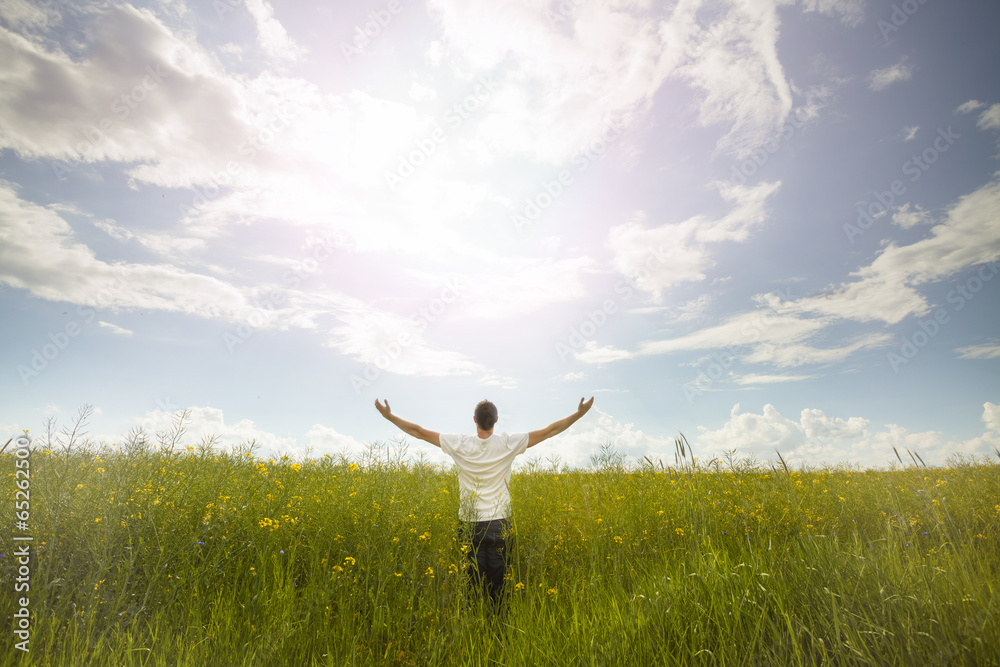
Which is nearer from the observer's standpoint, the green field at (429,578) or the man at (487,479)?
the green field at (429,578)

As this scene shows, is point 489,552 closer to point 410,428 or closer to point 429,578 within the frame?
point 429,578

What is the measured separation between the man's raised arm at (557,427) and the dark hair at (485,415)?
506 millimetres

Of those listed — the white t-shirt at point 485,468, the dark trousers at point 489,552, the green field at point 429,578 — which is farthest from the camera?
the white t-shirt at point 485,468

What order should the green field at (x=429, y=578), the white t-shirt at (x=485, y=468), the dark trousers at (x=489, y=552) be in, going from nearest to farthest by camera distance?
1. the green field at (x=429, y=578)
2. the dark trousers at (x=489, y=552)
3. the white t-shirt at (x=485, y=468)

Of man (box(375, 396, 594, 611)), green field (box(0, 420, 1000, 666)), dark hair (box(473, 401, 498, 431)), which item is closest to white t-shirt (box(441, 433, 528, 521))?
man (box(375, 396, 594, 611))

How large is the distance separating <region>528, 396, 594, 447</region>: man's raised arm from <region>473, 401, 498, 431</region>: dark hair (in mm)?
506

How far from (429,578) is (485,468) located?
128cm

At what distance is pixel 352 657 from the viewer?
3.65 meters

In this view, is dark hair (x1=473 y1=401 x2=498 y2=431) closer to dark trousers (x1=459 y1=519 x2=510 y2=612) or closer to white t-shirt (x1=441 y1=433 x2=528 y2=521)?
white t-shirt (x1=441 y1=433 x2=528 y2=521)

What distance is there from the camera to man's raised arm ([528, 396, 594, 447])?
5.73 metres

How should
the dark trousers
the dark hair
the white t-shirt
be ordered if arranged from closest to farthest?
the dark trousers → the white t-shirt → the dark hair

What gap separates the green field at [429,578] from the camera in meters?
2.91

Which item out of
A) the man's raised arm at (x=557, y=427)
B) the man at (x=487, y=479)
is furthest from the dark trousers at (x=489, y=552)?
the man's raised arm at (x=557, y=427)

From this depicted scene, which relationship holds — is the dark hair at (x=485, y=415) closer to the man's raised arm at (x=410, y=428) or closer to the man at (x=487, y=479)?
the man at (x=487, y=479)
